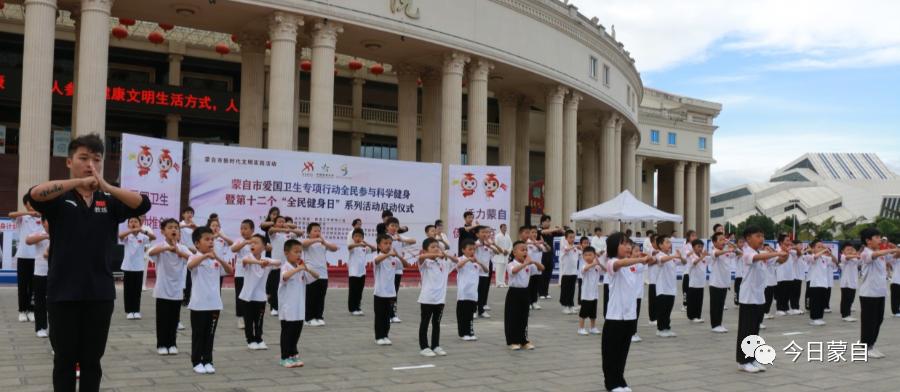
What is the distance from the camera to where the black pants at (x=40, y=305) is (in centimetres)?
998

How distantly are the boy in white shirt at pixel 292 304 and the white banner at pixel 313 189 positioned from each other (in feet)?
26.2

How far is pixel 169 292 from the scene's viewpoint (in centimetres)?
884

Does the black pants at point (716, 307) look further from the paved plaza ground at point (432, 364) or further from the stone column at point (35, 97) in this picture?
the stone column at point (35, 97)

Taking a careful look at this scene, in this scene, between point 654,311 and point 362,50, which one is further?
point 362,50

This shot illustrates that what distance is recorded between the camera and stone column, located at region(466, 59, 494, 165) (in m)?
28.0

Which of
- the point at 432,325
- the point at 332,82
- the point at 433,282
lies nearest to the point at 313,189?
the point at 332,82

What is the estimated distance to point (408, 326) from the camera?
12320 mm

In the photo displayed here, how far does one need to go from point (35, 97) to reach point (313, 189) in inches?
326

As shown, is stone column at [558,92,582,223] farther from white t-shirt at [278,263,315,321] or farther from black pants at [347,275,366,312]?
white t-shirt at [278,263,315,321]

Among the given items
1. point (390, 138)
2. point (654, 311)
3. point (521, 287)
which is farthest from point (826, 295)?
point (390, 138)

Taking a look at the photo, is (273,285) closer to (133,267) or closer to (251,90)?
(133,267)

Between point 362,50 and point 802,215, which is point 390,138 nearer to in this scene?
point 362,50

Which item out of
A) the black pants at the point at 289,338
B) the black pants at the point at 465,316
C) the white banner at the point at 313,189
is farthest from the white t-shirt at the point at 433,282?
the white banner at the point at 313,189

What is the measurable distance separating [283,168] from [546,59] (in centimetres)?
1666
